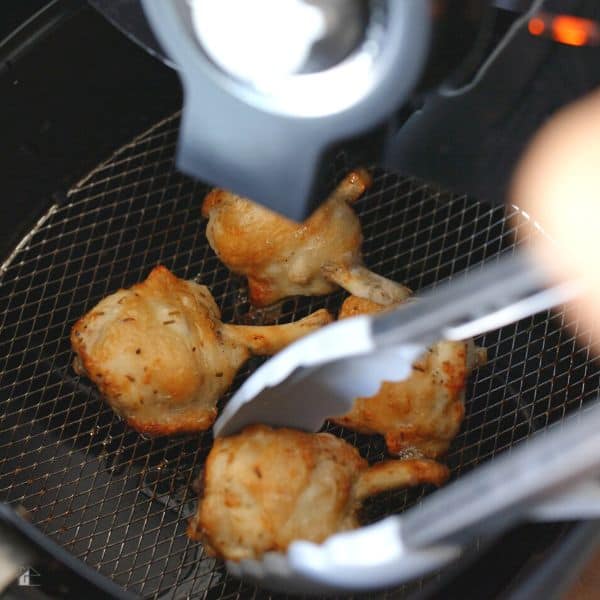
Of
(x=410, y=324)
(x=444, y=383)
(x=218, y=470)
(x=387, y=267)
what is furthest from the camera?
(x=387, y=267)

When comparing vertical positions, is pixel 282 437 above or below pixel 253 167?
below

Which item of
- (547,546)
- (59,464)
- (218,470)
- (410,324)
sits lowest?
(59,464)

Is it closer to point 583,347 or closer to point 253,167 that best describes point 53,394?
point 253,167

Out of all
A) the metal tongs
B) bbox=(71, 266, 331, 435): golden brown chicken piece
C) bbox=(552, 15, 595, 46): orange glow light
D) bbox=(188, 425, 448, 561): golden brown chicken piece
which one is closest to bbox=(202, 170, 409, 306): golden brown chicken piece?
bbox=(71, 266, 331, 435): golden brown chicken piece

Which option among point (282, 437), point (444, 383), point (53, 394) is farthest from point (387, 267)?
point (53, 394)

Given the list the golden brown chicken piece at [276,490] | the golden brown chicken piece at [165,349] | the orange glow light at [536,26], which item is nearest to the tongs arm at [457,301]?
the orange glow light at [536,26]

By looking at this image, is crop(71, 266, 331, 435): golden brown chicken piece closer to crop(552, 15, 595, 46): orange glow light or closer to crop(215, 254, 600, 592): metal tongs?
crop(215, 254, 600, 592): metal tongs
